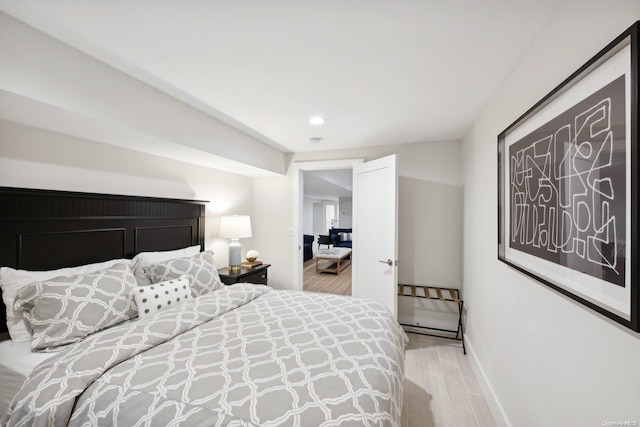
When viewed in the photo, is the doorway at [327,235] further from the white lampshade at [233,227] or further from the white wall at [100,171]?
the white wall at [100,171]

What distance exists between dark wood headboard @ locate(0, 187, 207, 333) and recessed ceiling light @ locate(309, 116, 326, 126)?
1568 millimetres

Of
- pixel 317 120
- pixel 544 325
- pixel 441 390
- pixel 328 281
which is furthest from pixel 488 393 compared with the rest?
pixel 328 281

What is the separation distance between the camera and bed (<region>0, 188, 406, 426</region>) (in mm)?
1057

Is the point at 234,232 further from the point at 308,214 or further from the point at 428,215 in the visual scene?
the point at 308,214

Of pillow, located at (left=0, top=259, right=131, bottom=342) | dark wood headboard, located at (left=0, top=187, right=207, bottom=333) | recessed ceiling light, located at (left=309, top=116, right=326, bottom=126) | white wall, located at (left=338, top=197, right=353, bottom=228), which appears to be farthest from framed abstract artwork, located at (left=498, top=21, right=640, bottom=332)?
white wall, located at (left=338, top=197, right=353, bottom=228)

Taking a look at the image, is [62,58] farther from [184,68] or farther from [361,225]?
[361,225]

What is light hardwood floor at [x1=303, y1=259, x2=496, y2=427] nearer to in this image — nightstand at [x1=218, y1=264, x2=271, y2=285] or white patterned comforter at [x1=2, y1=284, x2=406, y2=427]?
white patterned comforter at [x1=2, y1=284, x2=406, y2=427]

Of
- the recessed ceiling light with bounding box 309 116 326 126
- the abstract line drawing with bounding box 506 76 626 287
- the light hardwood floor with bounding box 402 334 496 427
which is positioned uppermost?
the recessed ceiling light with bounding box 309 116 326 126

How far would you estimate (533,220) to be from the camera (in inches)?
53.6

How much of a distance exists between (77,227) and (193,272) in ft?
2.80

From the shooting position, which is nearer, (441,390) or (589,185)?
(589,185)

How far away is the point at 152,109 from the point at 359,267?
2.66 m

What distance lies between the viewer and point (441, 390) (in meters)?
2.29

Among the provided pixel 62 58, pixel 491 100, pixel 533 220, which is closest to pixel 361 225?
pixel 491 100
